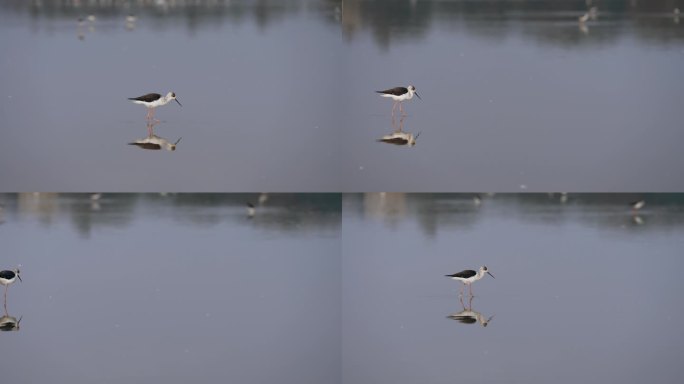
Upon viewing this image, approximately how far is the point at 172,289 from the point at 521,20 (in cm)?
170

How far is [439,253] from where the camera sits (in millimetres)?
4383

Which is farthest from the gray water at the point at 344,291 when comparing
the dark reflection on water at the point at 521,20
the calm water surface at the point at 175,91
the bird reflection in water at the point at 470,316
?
the dark reflection on water at the point at 521,20

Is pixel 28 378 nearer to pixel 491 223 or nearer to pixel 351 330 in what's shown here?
pixel 351 330

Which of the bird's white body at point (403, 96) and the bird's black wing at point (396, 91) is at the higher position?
the bird's black wing at point (396, 91)

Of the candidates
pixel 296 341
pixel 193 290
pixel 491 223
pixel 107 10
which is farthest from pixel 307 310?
pixel 107 10

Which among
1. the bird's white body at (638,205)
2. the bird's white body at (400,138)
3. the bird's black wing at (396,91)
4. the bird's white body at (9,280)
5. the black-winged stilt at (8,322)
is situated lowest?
the black-winged stilt at (8,322)

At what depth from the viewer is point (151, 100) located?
14.4 feet

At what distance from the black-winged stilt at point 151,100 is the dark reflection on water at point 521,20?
74cm

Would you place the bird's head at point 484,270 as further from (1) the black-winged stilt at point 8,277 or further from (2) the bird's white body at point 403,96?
(1) the black-winged stilt at point 8,277

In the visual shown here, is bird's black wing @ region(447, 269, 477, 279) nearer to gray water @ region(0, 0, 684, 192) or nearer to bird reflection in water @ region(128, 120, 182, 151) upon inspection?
gray water @ region(0, 0, 684, 192)

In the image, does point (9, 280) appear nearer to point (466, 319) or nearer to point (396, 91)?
point (396, 91)

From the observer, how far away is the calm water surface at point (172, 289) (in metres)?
4.32

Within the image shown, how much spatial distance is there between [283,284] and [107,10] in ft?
4.13

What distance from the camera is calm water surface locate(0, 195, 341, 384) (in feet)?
14.2
